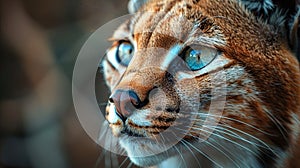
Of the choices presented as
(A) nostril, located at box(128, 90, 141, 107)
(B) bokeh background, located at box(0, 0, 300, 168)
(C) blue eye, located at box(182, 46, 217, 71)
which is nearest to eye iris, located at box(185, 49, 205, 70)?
(C) blue eye, located at box(182, 46, 217, 71)

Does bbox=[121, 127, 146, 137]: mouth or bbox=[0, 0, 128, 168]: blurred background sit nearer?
bbox=[121, 127, 146, 137]: mouth

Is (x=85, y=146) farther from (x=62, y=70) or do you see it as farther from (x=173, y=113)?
(x=173, y=113)

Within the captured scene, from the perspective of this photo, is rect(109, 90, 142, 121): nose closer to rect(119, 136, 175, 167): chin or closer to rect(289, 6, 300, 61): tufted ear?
rect(119, 136, 175, 167): chin

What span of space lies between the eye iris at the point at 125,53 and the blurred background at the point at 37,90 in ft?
2.83

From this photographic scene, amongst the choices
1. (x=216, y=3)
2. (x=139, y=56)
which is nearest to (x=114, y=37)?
(x=139, y=56)

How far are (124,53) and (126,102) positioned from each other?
11.1 inches

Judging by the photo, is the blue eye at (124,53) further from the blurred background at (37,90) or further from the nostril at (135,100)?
the blurred background at (37,90)

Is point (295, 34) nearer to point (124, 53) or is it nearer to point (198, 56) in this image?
point (198, 56)

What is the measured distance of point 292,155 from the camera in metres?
1.12

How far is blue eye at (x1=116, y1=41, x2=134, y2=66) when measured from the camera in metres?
1.29

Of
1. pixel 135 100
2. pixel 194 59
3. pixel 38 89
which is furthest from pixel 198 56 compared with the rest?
pixel 38 89

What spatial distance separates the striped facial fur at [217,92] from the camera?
108cm

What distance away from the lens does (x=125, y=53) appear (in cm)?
131

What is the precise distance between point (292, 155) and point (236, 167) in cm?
12
